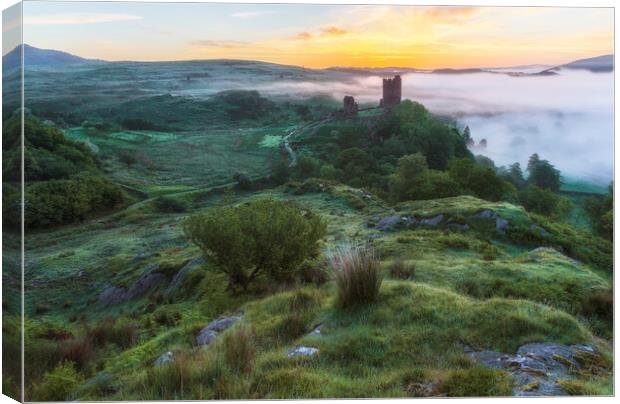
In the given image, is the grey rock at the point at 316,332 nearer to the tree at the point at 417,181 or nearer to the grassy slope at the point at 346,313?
the grassy slope at the point at 346,313

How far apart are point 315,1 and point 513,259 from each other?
145 inches

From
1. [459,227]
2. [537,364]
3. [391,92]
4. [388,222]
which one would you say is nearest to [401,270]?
[388,222]

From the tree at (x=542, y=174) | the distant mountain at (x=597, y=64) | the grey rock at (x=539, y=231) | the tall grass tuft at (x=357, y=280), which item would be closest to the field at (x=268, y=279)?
the grey rock at (x=539, y=231)

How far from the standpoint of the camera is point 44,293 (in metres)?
8.78

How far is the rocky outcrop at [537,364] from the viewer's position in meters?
7.47

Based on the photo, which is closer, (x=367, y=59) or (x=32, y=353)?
(x=32, y=353)

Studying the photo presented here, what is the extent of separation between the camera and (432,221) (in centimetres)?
974

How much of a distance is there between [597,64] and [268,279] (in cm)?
448

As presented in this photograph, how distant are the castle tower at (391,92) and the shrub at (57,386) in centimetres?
460

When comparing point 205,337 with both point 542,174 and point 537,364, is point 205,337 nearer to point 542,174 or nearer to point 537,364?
point 537,364

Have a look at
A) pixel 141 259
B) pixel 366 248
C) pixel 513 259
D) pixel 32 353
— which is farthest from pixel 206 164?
pixel 513 259

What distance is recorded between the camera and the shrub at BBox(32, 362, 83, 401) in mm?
7879

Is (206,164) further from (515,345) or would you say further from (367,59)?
(515,345)

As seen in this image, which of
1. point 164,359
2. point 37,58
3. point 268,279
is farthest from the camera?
point 268,279
